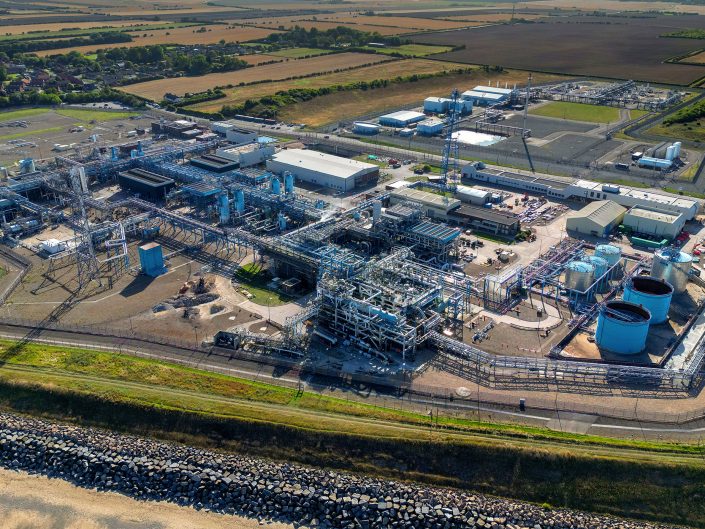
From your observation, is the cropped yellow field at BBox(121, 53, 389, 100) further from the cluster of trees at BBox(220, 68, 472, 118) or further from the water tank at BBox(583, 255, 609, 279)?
the water tank at BBox(583, 255, 609, 279)

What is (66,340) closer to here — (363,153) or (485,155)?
(363,153)

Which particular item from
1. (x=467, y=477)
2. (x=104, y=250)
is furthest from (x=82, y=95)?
(x=467, y=477)

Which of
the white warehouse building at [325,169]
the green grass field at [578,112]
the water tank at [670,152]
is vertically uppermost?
the water tank at [670,152]

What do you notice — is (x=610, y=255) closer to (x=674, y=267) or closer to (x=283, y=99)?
(x=674, y=267)

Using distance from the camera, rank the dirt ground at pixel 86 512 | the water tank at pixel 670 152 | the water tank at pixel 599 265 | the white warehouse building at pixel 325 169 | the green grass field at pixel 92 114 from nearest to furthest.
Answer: the dirt ground at pixel 86 512 < the water tank at pixel 599 265 < the white warehouse building at pixel 325 169 < the water tank at pixel 670 152 < the green grass field at pixel 92 114

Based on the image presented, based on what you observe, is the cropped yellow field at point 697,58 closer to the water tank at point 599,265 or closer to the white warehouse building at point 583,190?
the white warehouse building at point 583,190

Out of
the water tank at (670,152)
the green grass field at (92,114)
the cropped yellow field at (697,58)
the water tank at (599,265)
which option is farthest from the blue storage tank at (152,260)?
the cropped yellow field at (697,58)

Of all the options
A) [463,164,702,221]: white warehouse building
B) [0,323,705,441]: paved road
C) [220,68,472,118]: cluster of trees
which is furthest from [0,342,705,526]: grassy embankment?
[220,68,472,118]: cluster of trees
